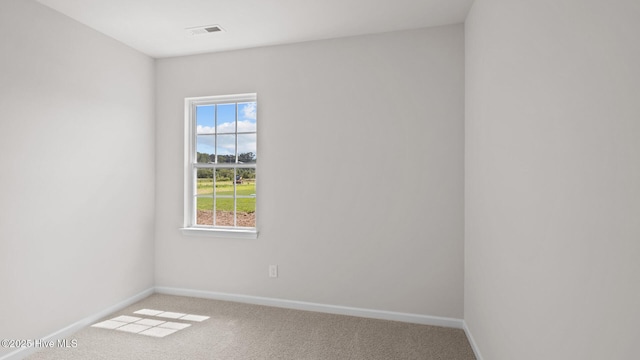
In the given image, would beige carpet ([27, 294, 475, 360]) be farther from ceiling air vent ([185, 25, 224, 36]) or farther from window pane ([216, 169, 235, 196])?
ceiling air vent ([185, 25, 224, 36])

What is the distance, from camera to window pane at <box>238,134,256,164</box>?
344 centimetres

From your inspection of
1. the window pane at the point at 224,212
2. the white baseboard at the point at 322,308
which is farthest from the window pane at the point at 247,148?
the white baseboard at the point at 322,308

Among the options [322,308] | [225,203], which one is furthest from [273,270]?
[225,203]

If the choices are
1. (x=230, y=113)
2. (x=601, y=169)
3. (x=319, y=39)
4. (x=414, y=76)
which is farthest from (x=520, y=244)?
(x=230, y=113)

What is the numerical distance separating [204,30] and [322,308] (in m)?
2.86

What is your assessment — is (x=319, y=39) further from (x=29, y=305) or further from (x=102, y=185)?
(x=29, y=305)

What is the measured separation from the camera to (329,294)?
3.10 meters

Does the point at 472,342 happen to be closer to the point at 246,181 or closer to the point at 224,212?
the point at 246,181

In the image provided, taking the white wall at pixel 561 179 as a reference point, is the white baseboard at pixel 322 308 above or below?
below

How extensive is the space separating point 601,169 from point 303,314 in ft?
8.89

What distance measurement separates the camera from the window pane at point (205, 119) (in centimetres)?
360

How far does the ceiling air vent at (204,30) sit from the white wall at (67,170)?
33.6 inches

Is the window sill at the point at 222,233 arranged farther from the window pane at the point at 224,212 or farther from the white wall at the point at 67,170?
the white wall at the point at 67,170

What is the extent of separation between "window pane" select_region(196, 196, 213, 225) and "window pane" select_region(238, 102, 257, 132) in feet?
2.96
